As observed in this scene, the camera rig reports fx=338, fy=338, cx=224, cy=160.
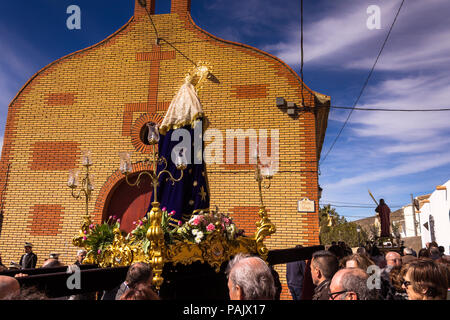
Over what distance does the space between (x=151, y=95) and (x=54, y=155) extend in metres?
2.98

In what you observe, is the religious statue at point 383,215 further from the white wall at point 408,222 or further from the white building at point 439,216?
the white wall at point 408,222

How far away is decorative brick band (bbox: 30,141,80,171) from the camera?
8.77 metres

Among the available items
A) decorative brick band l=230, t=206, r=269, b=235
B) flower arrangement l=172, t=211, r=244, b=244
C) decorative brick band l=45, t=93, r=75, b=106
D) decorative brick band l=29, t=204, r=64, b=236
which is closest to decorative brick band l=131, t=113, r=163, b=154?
decorative brick band l=45, t=93, r=75, b=106

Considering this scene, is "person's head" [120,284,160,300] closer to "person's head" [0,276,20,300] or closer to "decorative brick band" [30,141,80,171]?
"person's head" [0,276,20,300]

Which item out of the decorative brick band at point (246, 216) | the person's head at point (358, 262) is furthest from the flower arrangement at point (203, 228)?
the decorative brick band at point (246, 216)

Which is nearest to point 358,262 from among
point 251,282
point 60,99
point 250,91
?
point 251,282

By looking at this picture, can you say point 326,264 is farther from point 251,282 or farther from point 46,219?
point 46,219

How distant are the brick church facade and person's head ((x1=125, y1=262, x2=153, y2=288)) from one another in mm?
4980

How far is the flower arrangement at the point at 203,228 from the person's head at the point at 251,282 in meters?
1.82

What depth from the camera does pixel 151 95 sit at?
9000mm

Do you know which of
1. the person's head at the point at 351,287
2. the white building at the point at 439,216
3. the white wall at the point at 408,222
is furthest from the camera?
the white wall at the point at 408,222

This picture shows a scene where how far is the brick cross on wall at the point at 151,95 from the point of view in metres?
8.88

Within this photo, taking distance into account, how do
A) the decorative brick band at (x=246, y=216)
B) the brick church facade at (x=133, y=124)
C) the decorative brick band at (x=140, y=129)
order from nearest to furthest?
the decorative brick band at (x=246, y=216) < the brick church facade at (x=133, y=124) < the decorative brick band at (x=140, y=129)

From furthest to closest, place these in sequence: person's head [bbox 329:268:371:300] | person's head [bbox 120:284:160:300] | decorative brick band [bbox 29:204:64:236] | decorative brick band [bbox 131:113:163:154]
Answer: decorative brick band [bbox 131:113:163:154] → decorative brick band [bbox 29:204:64:236] → person's head [bbox 329:268:371:300] → person's head [bbox 120:284:160:300]
